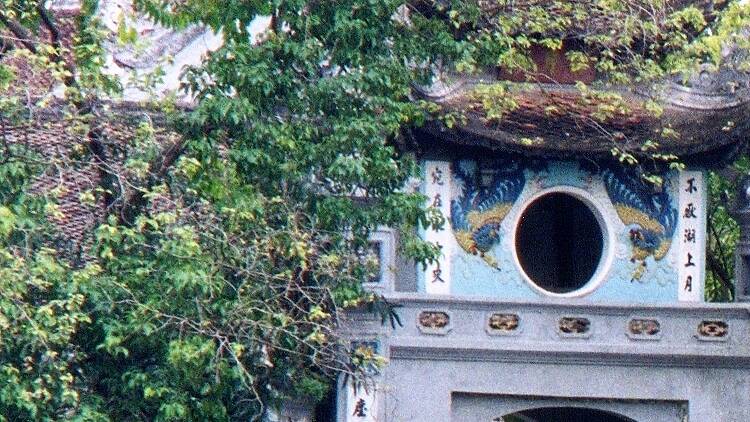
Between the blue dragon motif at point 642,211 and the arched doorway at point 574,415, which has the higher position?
the blue dragon motif at point 642,211

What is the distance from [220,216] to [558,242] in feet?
12.9

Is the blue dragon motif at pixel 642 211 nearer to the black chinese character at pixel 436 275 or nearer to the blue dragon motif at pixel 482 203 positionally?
the blue dragon motif at pixel 482 203

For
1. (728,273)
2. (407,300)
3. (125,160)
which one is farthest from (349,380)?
(728,273)

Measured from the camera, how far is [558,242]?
45.6 ft

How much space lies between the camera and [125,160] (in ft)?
35.9

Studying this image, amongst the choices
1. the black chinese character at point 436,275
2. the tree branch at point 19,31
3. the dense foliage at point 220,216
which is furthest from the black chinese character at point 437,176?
the tree branch at point 19,31

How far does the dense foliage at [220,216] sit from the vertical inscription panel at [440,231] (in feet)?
5.45

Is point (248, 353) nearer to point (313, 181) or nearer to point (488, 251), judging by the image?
point (313, 181)

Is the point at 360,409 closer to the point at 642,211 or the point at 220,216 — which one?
the point at 642,211

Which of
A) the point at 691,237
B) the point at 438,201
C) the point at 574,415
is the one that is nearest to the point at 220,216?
the point at 438,201

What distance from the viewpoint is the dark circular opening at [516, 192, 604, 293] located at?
44.9 feet

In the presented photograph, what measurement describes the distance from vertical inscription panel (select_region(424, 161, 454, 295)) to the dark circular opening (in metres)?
0.67

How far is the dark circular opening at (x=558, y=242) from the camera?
44.9ft

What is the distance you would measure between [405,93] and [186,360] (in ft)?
7.56
